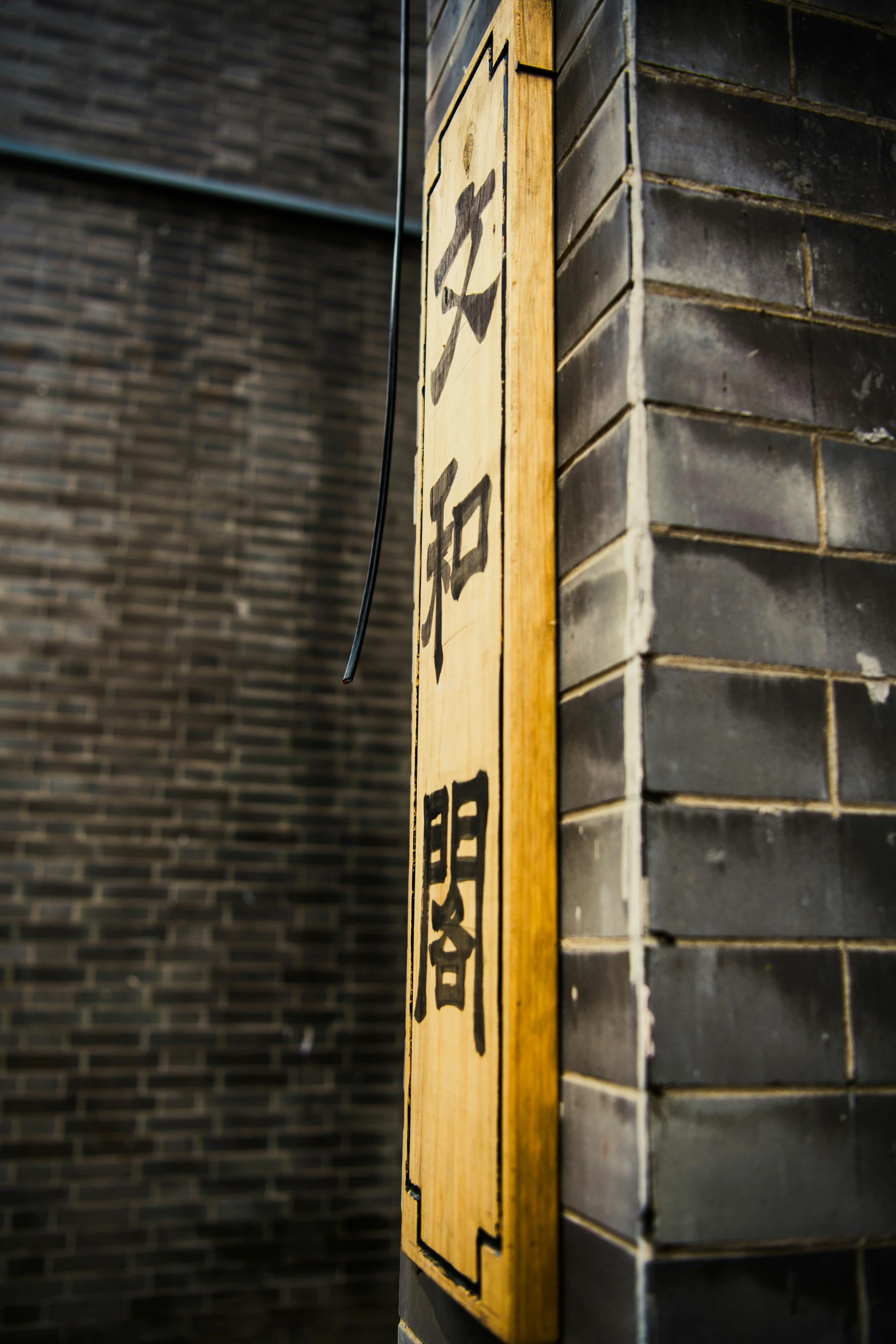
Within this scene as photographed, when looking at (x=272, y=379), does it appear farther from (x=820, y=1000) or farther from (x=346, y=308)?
(x=820, y=1000)

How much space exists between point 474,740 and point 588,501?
0.30 m

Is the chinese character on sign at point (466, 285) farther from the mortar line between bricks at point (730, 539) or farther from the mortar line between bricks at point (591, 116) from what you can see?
the mortar line between bricks at point (730, 539)

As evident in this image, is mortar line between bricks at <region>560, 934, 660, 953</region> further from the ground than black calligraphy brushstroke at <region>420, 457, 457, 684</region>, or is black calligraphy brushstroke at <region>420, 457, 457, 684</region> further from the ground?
black calligraphy brushstroke at <region>420, 457, 457, 684</region>

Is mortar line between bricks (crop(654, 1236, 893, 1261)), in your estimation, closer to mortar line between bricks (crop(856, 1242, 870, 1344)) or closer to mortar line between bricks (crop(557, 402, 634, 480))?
mortar line between bricks (crop(856, 1242, 870, 1344))

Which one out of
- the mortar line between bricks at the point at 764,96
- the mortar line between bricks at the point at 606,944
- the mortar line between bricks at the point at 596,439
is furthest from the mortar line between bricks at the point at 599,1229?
the mortar line between bricks at the point at 764,96

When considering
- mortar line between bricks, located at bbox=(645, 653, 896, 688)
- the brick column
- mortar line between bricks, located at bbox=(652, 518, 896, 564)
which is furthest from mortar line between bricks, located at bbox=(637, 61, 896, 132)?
mortar line between bricks, located at bbox=(645, 653, 896, 688)

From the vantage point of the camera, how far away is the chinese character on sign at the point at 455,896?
1093 millimetres

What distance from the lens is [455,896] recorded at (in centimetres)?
117

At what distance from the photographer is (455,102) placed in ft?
4.83

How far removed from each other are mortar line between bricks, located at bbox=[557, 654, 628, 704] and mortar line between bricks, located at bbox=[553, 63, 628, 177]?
65cm

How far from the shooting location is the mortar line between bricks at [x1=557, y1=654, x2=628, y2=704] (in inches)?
37.7

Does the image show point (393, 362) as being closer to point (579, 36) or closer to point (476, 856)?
point (579, 36)

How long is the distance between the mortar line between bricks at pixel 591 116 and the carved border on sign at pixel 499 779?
0.22ft

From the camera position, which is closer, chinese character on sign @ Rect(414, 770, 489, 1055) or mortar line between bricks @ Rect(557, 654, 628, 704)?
mortar line between bricks @ Rect(557, 654, 628, 704)
